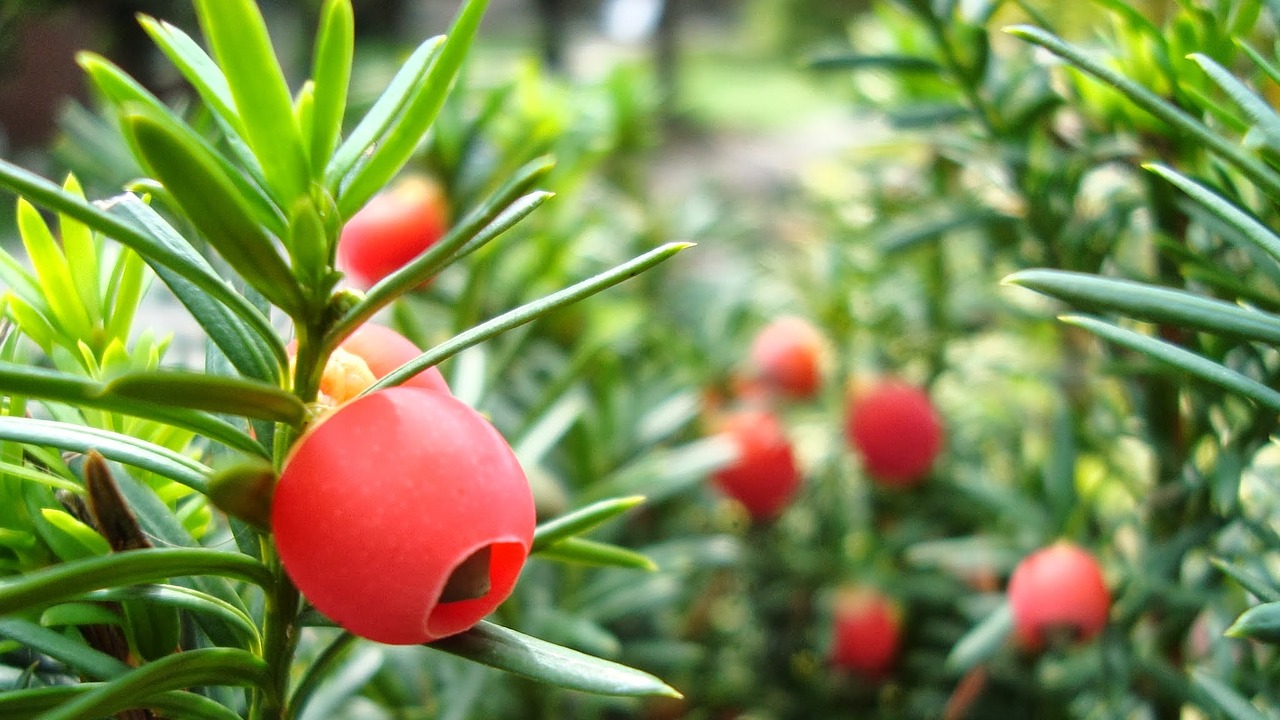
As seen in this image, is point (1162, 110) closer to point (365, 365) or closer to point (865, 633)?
point (365, 365)

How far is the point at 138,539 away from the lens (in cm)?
23

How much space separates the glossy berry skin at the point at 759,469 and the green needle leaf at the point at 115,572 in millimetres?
468

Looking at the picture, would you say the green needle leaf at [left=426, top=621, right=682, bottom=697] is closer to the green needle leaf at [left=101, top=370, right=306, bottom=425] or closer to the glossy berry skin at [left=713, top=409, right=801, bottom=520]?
the green needle leaf at [left=101, top=370, right=306, bottom=425]

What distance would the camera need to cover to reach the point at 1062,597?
0.46 m

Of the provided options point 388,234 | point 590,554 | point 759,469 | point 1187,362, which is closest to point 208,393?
point 590,554

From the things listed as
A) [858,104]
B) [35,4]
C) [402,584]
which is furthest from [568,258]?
[402,584]

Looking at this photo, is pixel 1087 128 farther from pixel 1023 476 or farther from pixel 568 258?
pixel 568 258

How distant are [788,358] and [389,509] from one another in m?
0.57

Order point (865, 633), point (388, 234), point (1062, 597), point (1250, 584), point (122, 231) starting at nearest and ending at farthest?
point (122, 231) < point (1250, 584) < point (1062, 597) < point (388, 234) < point (865, 633)

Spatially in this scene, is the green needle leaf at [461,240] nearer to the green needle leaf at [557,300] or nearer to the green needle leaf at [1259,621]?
the green needle leaf at [557,300]

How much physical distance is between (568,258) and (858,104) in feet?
0.86

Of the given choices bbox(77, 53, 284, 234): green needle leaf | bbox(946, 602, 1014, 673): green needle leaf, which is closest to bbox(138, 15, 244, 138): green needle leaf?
bbox(77, 53, 284, 234): green needle leaf

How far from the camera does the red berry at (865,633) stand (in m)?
0.66

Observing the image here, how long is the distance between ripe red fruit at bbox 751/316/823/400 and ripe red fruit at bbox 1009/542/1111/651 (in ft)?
0.93
